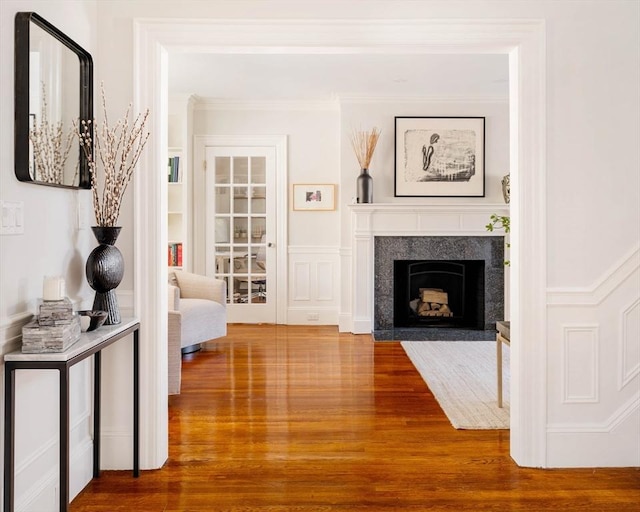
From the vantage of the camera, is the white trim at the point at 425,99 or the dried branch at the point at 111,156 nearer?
the dried branch at the point at 111,156

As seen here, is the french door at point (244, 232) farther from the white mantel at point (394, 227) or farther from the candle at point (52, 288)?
the candle at point (52, 288)

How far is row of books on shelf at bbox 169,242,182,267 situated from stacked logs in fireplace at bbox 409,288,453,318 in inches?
108

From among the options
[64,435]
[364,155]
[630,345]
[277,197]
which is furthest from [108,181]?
[277,197]

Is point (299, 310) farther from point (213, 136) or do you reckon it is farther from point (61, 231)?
point (61, 231)

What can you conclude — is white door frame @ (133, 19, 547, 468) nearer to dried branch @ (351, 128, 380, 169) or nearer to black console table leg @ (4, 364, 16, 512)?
black console table leg @ (4, 364, 16, 512)

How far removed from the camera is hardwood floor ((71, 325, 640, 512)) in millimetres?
2477

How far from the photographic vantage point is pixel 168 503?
2455 millimetres

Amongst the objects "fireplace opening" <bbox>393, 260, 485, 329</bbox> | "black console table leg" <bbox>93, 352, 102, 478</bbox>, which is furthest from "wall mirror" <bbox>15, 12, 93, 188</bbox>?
"fireplace opening" <bbox>393, 260, 485, 329</bbox>

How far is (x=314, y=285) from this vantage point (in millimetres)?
6980

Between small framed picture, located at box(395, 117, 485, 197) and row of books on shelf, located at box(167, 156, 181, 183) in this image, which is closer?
small framed picture, located at box(395, 117, 485, 197)

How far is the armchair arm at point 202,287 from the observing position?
5586mm

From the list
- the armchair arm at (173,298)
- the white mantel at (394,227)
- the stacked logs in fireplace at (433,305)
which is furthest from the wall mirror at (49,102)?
the stacked logs in fireplace at (433,305)

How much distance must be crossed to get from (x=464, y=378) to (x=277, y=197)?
3342mm

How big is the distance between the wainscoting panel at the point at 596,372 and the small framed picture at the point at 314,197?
14.1 feet
